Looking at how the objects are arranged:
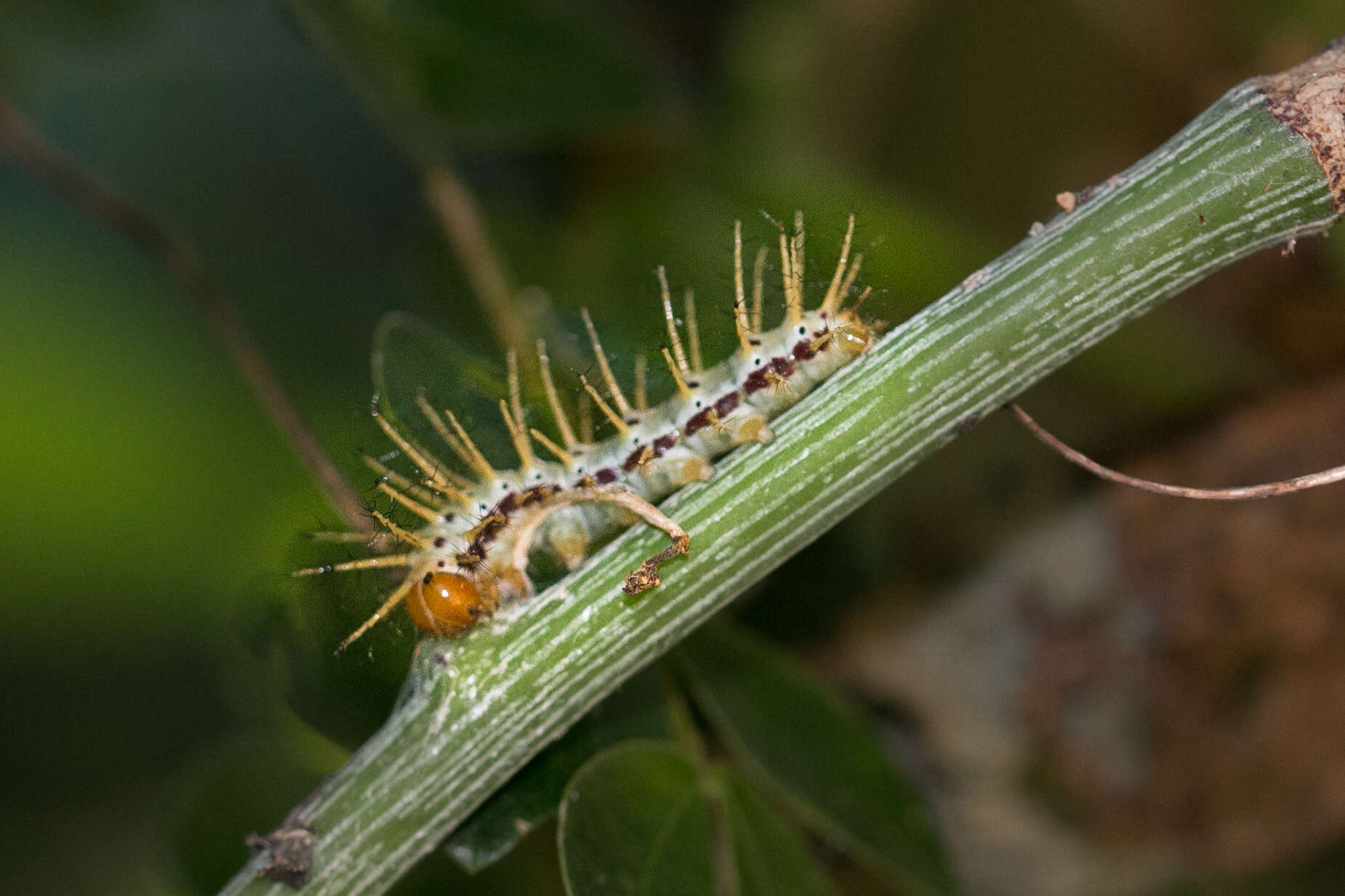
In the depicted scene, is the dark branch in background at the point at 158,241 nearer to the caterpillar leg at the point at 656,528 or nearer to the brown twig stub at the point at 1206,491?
the caterpillar leg at the point at 656,528

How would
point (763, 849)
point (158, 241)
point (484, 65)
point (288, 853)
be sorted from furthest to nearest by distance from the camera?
point (484, 65)
point (158, 241)
point (763, 849)
point (288, 853)

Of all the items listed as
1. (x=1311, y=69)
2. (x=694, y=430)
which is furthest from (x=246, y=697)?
(x=1311, y=69)

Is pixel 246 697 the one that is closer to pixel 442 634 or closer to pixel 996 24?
pixel 442 634

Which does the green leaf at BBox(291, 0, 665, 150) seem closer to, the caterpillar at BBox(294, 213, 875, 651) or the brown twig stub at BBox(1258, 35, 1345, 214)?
the caterpillar at BBox(294, 213, 875, 651)

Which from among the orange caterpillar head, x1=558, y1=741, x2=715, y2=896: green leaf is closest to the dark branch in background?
the orange caterpillar head

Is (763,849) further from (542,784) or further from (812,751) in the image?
(542,784)

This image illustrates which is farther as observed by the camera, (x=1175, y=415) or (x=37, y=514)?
(x=1175, y=415)

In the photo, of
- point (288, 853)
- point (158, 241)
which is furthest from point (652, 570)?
point (158, 241)
